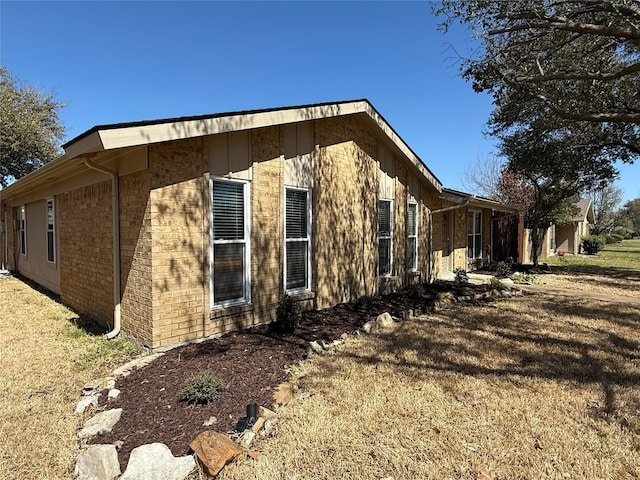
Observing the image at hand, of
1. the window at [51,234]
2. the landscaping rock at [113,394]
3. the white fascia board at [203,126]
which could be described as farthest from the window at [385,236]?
the window at [51,234]

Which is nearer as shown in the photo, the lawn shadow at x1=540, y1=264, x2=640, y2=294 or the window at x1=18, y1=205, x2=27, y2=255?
the lawn shadow at x1=540, y1=264, x2=640, y2=294

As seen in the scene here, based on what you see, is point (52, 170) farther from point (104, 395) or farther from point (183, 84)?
point (183, 84)

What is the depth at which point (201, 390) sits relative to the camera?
390cm

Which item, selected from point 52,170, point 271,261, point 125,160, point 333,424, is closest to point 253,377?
point 333,424

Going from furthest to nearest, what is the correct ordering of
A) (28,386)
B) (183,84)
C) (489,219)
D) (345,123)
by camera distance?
(489,219) < (183,84) < (345,123) < (28,386)

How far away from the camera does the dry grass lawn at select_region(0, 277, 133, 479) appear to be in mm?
3033

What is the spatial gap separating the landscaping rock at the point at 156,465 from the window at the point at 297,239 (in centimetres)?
448

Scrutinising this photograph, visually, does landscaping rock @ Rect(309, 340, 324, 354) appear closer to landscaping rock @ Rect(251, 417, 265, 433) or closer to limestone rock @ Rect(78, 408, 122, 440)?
landscaping rock @ Rect(251, 417, 265, 433)

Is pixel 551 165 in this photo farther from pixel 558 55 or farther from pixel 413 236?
pixel 413 236

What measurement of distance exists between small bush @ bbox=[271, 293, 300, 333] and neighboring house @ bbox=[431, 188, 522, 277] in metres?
7.92

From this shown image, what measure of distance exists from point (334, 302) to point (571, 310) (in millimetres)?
5563

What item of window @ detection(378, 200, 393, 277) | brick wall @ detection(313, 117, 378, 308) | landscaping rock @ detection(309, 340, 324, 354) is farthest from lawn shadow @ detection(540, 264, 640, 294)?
landscaping rock @ detection(309, 340, 324, 354)

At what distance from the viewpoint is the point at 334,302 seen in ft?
27.8

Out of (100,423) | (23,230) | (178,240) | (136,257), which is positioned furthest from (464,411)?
(23,230)
